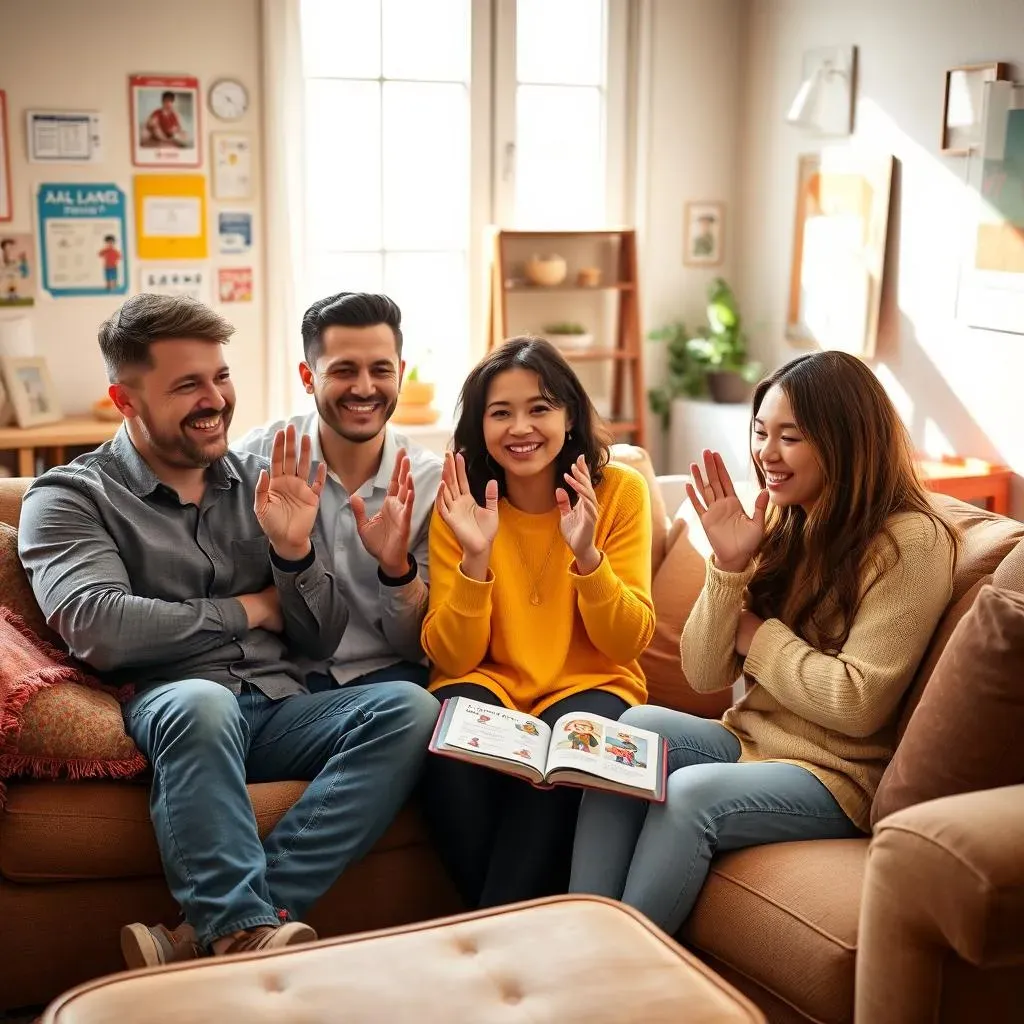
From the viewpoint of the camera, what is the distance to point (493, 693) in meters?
2.34

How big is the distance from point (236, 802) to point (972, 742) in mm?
1114

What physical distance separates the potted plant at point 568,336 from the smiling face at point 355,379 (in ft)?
8.59

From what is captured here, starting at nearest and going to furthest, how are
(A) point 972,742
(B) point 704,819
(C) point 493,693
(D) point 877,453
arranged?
1. (A) point 972,742
2. (B) point 704,819
3. (D) point 877,453
4. (C) point 493,693

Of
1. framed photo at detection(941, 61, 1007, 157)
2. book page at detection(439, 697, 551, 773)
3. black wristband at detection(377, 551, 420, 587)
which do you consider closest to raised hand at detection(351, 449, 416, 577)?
black wristband at detection(377, 551, 420, 587)

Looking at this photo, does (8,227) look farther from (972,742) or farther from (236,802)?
(972,742)

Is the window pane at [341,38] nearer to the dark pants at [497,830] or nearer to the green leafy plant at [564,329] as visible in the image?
the green leafy plant at [564,329]

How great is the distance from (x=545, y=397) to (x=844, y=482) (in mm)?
578

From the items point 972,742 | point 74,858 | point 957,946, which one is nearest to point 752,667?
point 972,742

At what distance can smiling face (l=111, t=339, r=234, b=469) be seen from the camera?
237cm

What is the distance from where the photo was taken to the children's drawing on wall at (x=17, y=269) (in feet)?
14.7

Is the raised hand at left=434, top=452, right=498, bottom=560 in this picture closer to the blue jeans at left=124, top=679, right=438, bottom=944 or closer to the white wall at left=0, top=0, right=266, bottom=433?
the blue jeans at left=124, top=679, right=438, bottom=944

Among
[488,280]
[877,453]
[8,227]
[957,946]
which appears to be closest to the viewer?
[957,946]

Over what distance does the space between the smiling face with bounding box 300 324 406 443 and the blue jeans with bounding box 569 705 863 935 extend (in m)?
0.87

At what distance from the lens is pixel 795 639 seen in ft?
6.93
